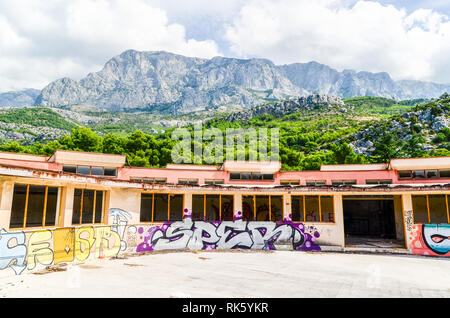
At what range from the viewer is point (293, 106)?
120312 millimetres

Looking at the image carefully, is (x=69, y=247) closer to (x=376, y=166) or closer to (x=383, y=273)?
(x=383, y=273)

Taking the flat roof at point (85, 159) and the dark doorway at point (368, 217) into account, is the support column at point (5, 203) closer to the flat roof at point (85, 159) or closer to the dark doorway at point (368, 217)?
the flat roof at point (85, 159)

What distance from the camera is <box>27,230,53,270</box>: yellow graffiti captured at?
424 inches

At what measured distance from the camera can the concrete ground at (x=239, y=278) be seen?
28.5 ft

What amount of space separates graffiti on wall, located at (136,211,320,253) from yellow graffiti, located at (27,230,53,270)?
7689 mm

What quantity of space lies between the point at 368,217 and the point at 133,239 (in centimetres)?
2624

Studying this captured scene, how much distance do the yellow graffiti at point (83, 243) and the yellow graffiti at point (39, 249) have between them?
1351 millimetres

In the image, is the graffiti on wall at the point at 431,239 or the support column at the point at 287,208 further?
the support column at the point at 287,208

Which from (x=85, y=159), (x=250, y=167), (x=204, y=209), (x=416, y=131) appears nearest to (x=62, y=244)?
(x=204, y=209)

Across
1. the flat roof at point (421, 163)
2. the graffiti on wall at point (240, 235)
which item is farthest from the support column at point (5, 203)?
the flat roof at point (421, 163)

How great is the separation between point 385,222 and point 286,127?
67.2 meters
